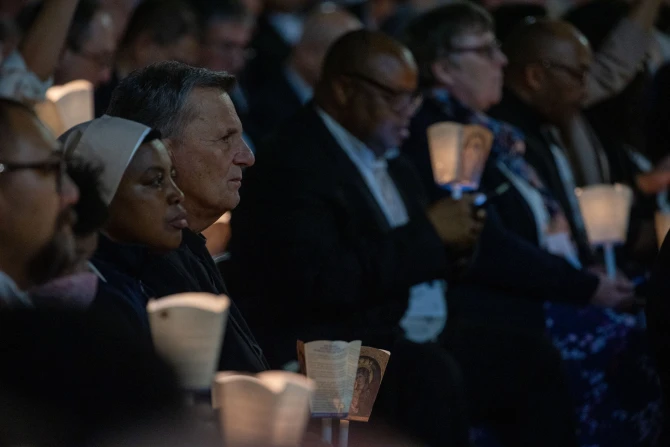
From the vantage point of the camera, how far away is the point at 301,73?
639 cm

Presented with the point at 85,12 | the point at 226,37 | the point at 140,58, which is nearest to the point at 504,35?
the point at 226,37

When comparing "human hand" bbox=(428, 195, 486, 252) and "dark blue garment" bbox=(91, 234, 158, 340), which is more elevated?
"dark blue garment" bbox=(91, 234, 158, 340)

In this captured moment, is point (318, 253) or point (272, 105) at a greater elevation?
point (318, 253)

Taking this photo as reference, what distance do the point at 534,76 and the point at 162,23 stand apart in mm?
1791

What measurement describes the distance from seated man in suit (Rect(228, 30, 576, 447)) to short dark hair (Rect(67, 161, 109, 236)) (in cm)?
141

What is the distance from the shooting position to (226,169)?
3.24 meters

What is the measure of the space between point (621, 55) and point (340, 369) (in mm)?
4453

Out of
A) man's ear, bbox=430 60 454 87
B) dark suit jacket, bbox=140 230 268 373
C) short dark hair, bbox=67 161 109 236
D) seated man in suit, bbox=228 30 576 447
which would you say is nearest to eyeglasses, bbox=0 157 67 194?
short dark hair, bbox=67 161 109 236

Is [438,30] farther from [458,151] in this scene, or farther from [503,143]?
[458,151]

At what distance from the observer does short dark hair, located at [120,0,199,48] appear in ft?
17.1

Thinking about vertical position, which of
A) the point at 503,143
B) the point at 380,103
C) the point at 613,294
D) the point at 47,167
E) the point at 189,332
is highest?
the point at 47,167

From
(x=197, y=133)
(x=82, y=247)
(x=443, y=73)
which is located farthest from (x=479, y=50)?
(x=82, y=247)

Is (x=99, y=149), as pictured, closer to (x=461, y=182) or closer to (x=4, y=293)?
(x=4, y=293)

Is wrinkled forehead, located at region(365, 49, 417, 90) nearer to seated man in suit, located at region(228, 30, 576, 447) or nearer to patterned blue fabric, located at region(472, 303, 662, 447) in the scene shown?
seated man in suit, located at region(228, 30, 576, 447)
